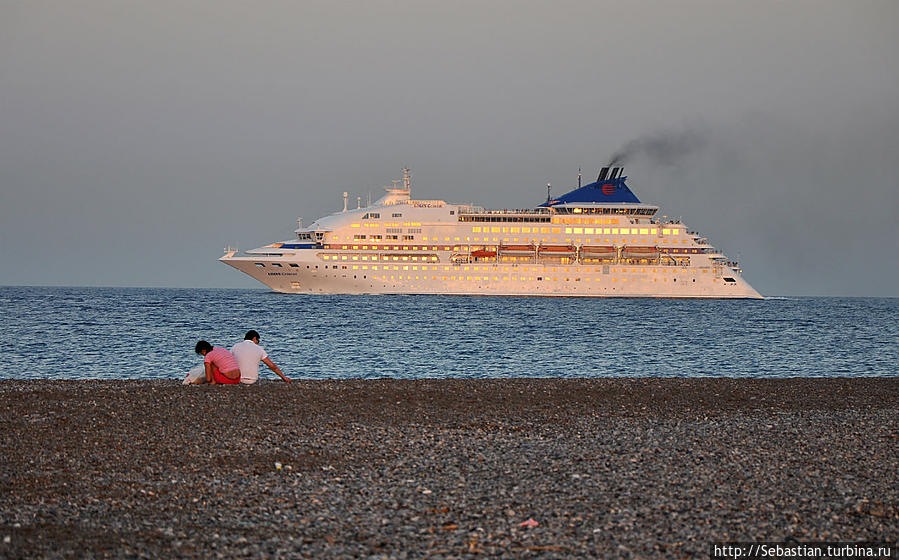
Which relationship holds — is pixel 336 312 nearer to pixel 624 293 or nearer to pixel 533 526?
pixel 624 293

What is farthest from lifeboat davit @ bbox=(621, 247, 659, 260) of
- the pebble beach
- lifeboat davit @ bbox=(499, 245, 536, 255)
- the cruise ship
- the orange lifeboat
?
the pebble beach

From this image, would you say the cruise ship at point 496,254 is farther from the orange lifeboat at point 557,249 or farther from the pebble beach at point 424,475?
the pebble beach at point 424,475

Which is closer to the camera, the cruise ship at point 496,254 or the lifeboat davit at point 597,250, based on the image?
the cruise ship at point 496,254

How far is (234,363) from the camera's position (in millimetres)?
13219

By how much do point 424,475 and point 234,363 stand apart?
21.2 feet

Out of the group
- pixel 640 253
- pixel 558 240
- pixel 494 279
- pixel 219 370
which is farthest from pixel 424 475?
pixel 640 253

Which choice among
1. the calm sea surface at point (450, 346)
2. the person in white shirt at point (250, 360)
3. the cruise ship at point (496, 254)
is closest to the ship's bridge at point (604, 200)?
the cruise ship at point (496, 254)

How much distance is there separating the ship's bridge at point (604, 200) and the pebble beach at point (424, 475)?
72579mm

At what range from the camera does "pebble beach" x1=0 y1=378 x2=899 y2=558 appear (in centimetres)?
579

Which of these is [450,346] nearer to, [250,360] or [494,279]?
[250,360]

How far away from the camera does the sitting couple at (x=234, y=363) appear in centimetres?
1308

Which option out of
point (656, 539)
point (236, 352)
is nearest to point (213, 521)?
point (656, 539)

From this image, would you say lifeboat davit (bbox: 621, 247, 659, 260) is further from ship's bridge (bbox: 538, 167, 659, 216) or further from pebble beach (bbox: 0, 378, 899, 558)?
pebble beach (bbox: 0, 378, 899, 558)

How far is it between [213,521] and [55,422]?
452 centimetres
